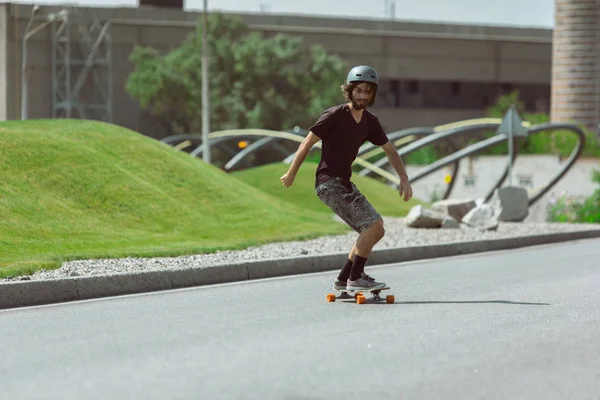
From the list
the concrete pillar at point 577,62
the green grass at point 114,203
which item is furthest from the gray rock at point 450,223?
the concrete pillar at point 577,62

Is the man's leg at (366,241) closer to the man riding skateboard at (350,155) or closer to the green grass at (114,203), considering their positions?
the man riding skateboard at (350,155)

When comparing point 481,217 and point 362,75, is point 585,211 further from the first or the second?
point 362,75

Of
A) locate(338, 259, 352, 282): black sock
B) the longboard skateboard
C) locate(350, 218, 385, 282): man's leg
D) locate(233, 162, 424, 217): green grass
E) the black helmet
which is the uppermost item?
the black helmet

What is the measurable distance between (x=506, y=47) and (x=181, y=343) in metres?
79.4

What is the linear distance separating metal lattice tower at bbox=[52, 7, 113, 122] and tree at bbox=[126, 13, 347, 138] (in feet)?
6.03

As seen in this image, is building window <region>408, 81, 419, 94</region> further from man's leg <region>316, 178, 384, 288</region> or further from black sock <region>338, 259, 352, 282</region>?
man's leg <region>316, 178, 384, 288</region>

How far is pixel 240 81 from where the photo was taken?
69312mm

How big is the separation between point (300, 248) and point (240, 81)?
50.9 metres

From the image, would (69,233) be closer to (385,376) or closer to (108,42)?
(385,376)

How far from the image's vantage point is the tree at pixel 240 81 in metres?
68.2

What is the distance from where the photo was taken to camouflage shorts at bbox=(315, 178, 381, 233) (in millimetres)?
11508

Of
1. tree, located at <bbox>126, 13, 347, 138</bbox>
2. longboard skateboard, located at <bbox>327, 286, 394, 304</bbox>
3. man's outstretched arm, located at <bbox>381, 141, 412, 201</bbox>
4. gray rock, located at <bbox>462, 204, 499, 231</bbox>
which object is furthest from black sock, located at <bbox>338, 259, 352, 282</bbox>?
tree, located at <bbox>126, 13, 347, 138</bbox>

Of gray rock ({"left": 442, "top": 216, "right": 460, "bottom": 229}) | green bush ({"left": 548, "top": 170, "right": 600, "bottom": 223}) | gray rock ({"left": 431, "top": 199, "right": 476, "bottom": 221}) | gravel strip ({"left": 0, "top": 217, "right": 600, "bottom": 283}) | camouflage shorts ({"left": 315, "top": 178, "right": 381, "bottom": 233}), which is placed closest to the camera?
camouflage shorts ({"left": 315, "top": 178, "right": 381, "bottom": 233})

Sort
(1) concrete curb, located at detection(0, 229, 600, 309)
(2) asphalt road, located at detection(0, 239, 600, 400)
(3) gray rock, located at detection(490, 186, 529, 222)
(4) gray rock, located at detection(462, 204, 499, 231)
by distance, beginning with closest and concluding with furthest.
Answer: (2) asphalt road, located at detection(0, 239, 600, 400)
(1) concrete curb, located at detection(0, 229, 600, 309)
(4) gray rock, located at detection(462, 204, 499, 231)
(3) gray rock, located at detection(490, 186, 529, 222)
